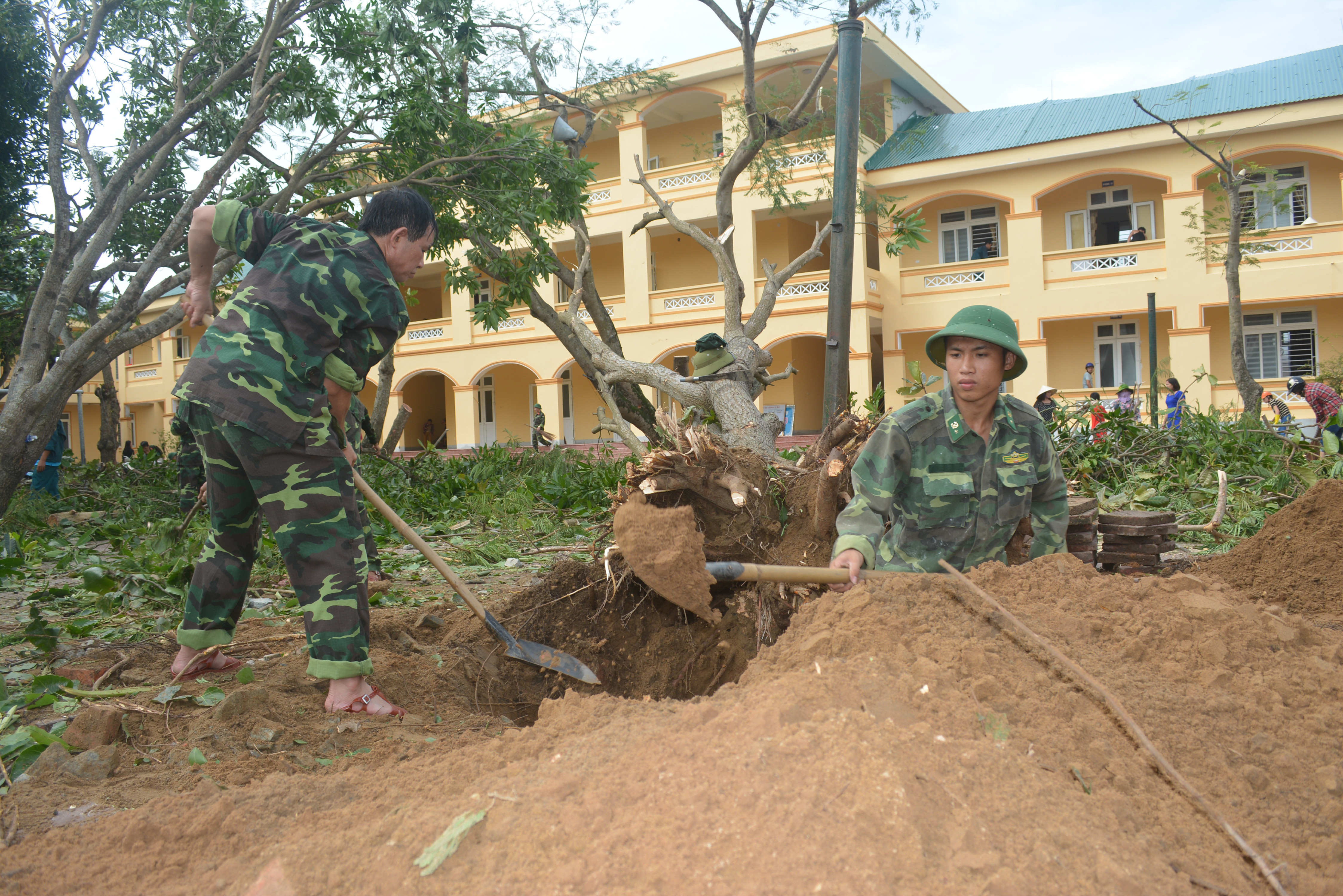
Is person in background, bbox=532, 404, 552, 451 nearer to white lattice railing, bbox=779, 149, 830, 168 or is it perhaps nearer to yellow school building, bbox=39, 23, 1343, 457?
yellow school building, bbox=39, 23, 1343, 457

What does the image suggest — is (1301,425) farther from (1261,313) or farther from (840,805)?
(1261,313)

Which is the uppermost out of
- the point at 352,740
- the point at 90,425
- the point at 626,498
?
the point at 90,425

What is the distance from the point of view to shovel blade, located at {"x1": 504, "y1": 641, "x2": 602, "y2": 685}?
337 centimetres

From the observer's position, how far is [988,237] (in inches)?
782

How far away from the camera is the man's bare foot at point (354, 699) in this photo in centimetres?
266

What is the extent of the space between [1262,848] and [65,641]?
4.47 m

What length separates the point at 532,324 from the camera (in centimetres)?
2236

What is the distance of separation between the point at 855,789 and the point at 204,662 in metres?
2.70

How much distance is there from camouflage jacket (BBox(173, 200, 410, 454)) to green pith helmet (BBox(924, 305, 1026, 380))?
196cm

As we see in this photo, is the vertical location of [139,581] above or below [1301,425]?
below

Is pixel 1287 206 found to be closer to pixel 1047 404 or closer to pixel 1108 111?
pixel 1108 111

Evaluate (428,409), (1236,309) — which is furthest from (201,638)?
(428,409)

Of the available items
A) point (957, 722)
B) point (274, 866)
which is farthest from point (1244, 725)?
point (274, 866)

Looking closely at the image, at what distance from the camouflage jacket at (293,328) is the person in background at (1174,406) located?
7.54m
